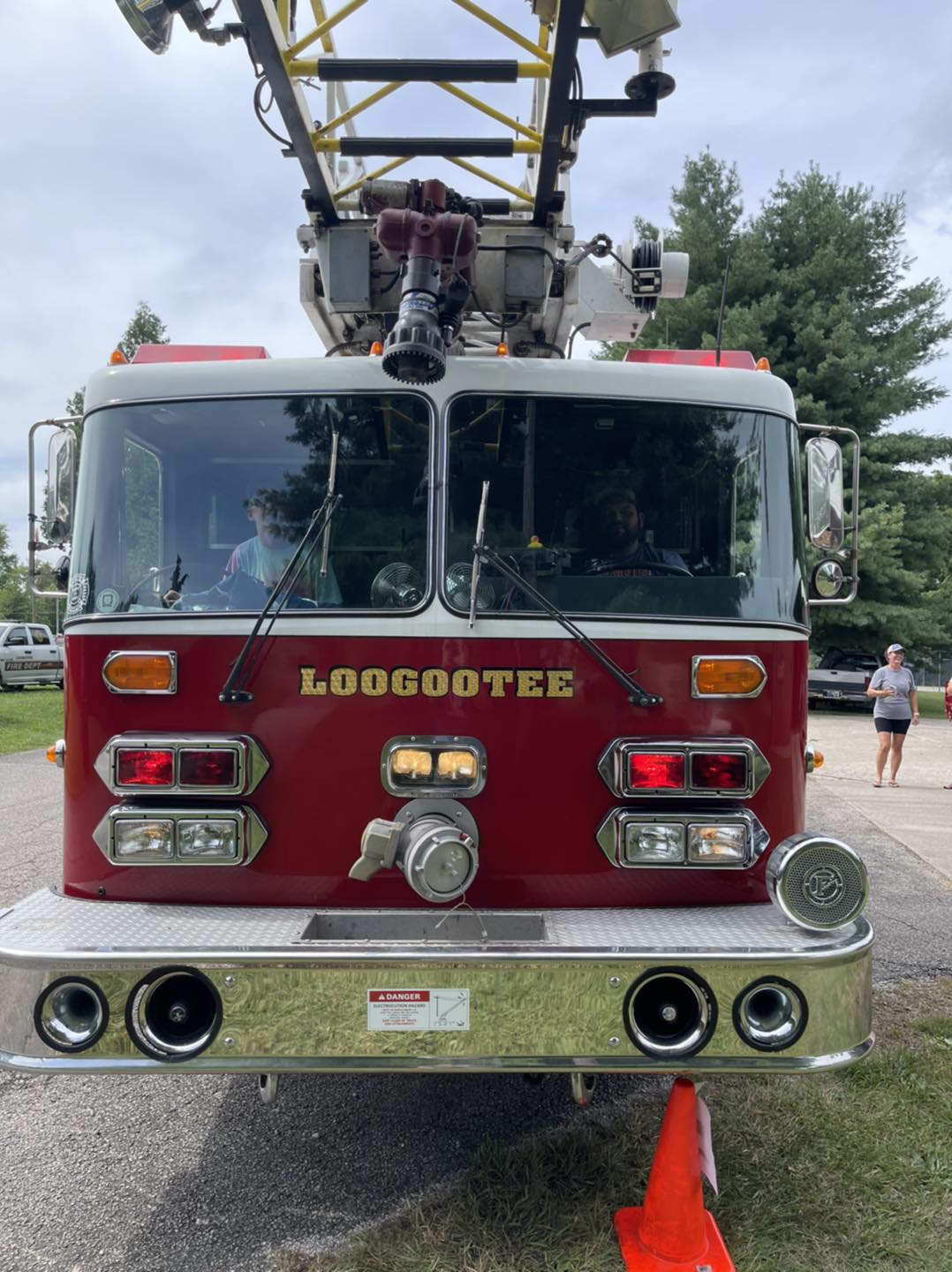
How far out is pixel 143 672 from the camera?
8.89 ft

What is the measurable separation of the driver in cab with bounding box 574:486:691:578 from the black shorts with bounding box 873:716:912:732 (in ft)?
27.9

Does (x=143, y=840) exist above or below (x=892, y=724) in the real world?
above

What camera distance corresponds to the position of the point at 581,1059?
230 centimetres

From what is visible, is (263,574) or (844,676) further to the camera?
(844,676)

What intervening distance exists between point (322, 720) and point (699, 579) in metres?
1.21

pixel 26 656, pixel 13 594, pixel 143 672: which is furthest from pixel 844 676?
pixel 13 594

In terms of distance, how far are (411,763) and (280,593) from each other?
2.05ft

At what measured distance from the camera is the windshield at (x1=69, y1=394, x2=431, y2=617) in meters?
2.80

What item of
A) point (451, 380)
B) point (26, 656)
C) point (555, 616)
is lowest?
point (26, 656)

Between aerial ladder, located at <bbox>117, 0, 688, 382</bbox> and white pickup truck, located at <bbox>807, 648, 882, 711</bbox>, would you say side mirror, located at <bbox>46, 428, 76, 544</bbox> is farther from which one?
white pickup truck, located at <bbox>807, 648, 882, 711</bbox>

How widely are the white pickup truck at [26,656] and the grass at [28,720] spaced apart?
40 centimetres

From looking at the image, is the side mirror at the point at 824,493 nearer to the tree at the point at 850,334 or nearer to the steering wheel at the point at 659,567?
the steering wheel at the point at 659,567

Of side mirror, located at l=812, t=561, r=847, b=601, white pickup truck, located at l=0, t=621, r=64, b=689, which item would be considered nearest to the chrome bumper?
side mirror, located at l=812, t=561, r=847, b=601

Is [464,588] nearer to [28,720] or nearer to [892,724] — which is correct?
[892,724]
